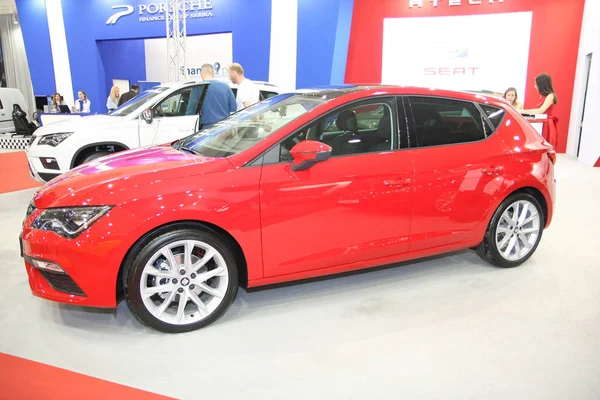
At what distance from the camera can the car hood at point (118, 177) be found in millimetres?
2543

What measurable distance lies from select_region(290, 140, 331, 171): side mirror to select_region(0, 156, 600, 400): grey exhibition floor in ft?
3.26

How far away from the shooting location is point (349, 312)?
3.04 metres

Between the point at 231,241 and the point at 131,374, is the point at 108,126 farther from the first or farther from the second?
the point at 131,374

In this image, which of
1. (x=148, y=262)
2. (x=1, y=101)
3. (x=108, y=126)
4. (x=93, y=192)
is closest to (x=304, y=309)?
(x=148, y=262)

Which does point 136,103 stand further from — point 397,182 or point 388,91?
point 397,182

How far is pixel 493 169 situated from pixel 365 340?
1.64 metres

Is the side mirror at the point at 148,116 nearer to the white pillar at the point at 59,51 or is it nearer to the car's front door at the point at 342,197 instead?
the car's front door at the point at 342,197

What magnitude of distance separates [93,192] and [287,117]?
127cm

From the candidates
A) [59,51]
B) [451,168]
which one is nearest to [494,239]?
[451,168]

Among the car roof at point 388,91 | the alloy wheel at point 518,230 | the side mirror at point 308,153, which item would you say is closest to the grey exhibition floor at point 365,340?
the alloy wheel at point 518,230

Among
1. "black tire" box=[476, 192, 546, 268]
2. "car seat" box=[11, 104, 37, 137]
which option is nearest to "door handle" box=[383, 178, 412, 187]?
"black tire" box=[476, 192, 546, 268]

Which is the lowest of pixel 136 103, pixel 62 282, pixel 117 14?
pixel 62 282

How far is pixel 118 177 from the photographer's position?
8.75 feet

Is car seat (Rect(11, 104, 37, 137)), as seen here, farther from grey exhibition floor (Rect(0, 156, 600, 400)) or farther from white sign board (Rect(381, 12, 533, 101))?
grey exhibition floor (Rect(0, 156, 600, 400))
